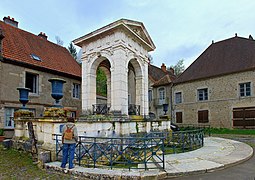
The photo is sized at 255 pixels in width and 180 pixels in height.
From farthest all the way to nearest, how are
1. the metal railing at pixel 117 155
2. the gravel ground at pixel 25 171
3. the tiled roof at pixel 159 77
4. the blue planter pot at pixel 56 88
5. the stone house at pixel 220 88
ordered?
the tiled roof at pixel 159 77
the stone house at pixel 220 88
the blue planter pot at pixel 56 88
the metal railing at pixel 117 155
the gravel ground at pixel 25 171

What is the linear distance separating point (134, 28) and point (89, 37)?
224 centimetres

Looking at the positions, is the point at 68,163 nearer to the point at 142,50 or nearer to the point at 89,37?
the point at 89,37

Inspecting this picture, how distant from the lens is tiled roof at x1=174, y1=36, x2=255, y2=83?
17328mm

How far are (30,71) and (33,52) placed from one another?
217 centimetres

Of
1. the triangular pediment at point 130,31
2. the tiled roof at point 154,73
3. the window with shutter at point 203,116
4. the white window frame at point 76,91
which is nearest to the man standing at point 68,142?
the triangular pediment at point 130,31

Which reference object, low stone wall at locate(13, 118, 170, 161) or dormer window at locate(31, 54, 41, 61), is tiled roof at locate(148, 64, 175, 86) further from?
low stone wall at locate(13, 118, 170, 161)

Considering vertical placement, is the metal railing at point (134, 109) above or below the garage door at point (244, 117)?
above

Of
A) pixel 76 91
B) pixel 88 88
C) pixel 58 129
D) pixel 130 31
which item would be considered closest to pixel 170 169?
pixel 58 129

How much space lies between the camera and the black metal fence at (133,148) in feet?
16.9

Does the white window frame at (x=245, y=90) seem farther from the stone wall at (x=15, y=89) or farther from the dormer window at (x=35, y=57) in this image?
the dormer window at (x=35, y=57)

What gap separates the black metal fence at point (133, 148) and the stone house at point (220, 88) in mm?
10630

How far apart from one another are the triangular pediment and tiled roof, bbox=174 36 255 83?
10166 millimetres

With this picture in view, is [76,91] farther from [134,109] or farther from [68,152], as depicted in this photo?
[68,152]

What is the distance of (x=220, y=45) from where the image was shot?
20.9 metres
